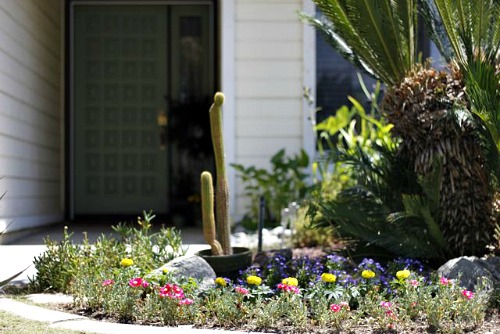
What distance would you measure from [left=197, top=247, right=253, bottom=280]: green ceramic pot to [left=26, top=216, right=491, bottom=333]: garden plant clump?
0.14 metres

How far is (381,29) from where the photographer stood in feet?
15.4

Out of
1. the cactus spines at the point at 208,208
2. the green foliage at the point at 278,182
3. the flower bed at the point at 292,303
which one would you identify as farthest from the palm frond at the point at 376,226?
the green foliage at the point at 278,182

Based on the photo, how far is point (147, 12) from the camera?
884 cm

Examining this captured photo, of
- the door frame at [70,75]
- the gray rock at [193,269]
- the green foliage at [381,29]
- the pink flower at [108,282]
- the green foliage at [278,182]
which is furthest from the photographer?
the door frame at [70,75]

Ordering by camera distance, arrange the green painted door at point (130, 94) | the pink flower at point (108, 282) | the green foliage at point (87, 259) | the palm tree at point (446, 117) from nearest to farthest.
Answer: the pink flower at point (108, 282) < the green foliage at point (87, 259) < the palm tree at point (446, 117) < the green painted door at point (130, 94)

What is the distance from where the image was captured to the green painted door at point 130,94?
880cm

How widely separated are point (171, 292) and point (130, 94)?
19.9 feet

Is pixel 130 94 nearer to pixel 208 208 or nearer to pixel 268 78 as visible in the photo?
pixel 268 78

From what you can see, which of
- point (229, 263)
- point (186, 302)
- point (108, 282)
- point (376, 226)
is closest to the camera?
point (186, 302)

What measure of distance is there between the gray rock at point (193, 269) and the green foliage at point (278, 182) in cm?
294

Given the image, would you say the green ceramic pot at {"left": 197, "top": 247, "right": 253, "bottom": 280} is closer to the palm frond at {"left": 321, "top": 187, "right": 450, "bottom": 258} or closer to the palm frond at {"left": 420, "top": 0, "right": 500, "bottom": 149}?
the palm frond at {"left": 321, "top": 187, "right": 450, "bottom": 258}

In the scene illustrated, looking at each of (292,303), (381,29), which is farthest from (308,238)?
(292,303)

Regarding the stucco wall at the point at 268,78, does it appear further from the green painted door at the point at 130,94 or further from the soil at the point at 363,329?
the soil at the point at 363,329

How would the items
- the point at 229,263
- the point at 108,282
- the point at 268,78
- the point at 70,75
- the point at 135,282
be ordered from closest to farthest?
1. the point at 135,282
2. the point at 108,282
3. the point at 229,263
4. the point at 268,78
5. the point at 70,75
